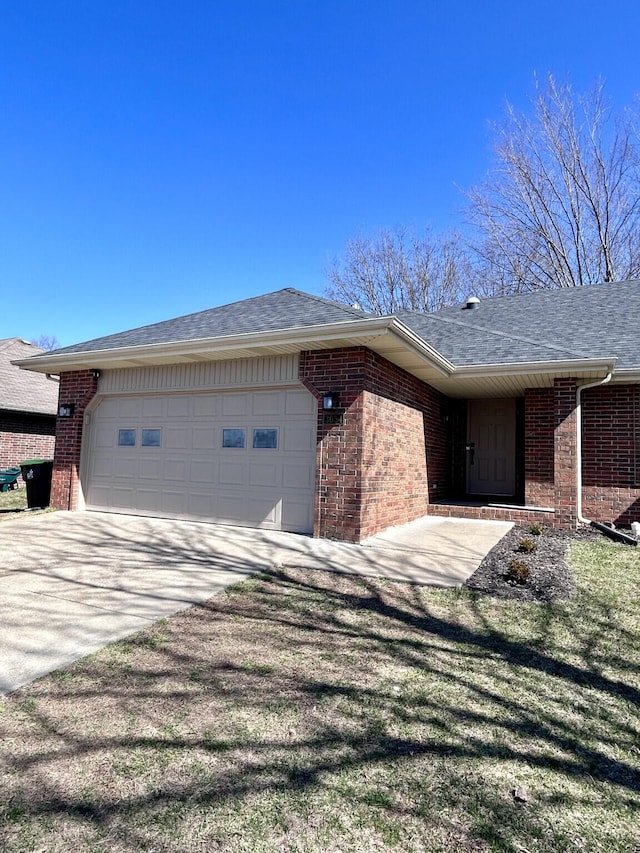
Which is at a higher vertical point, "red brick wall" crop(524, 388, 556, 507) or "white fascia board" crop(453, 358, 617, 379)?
"white fascia board" crop(453, 358, 617, 379)

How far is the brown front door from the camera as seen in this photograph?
10.9m

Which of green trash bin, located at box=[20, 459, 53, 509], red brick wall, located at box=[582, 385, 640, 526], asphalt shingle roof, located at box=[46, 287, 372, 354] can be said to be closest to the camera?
asphalt shingle roof, located at box=[46, 287, 372, 354]

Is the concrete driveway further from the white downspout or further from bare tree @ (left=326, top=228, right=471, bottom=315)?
bare tree @ (left=326, top=228, right=471, bottom=315)

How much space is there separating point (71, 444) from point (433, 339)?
24.9 ft

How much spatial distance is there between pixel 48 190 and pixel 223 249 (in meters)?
5.05

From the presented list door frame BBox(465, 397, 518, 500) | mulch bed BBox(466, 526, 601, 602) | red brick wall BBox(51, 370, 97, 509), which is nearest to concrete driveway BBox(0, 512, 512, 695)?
mulch bed BBox(466, 526, 601, 602)

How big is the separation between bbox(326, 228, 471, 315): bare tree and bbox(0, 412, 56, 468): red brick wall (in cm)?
1453

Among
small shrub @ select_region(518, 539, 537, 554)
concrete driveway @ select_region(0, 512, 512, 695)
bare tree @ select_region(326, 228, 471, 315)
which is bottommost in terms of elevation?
concrete driveway @ select_region(0, 512, 512, 695)

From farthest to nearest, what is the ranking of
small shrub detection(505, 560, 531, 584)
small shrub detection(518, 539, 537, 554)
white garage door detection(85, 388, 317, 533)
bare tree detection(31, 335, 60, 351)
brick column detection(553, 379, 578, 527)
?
bare tree detection(31, 335, 60, 351) < brick column detection(553, 379, 578, 527) < white garage door detection(85, 388, 317, 533) < small shrub detection(518, 539, 537, 554) < small shrub detection(505, 560, 531, 584)

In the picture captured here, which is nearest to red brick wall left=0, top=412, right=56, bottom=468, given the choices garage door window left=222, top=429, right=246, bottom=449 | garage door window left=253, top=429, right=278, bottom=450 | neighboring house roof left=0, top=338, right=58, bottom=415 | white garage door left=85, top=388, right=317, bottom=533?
neighboring house roof left=0, top=338, right=58, bottom=415

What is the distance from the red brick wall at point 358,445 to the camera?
6535 mm

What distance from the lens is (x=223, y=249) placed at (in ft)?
51.9

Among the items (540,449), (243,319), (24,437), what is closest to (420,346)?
(243,319)

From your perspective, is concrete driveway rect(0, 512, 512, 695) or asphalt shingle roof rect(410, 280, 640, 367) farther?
asphalt shingle roof rect(410, 280, 640, 367)
